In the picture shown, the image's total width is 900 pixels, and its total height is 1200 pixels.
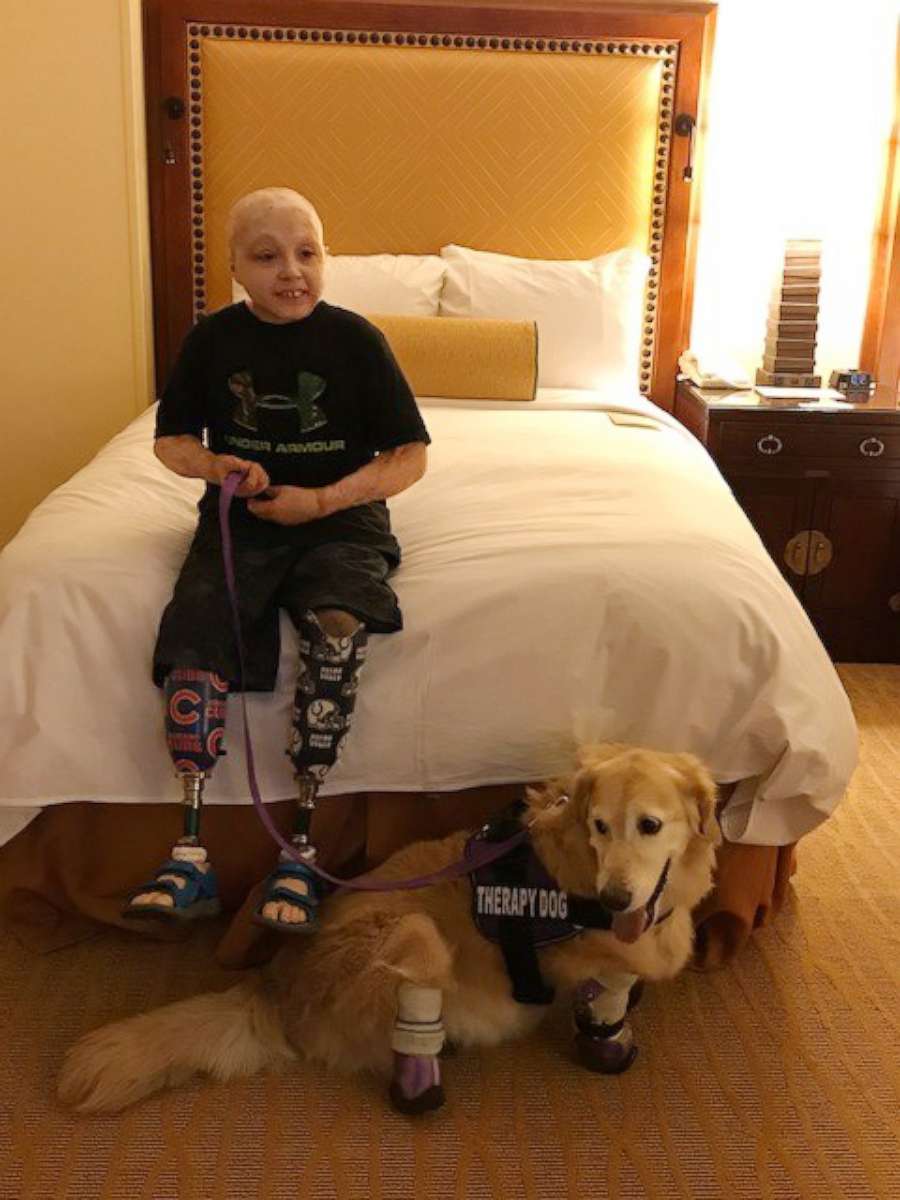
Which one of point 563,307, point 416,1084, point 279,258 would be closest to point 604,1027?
point 416,1084

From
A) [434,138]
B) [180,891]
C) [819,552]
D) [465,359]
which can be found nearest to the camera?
[180,891]

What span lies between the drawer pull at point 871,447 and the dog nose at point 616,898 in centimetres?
216

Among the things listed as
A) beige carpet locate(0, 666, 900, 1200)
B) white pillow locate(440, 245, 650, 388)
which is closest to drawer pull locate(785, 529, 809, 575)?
white pillow locate(440, 245, 650, 388)

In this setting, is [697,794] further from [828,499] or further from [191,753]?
[828,499]

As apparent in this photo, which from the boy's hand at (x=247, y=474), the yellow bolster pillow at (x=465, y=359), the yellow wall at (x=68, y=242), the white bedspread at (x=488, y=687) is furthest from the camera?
the yellow wall at (x=68, y=242)

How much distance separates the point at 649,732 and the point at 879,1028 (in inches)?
23.1

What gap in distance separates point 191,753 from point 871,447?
2.27 m

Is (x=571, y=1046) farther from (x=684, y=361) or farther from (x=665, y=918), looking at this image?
(x=684, y=361)

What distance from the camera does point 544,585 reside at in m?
1.93

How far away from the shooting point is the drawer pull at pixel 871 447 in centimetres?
336

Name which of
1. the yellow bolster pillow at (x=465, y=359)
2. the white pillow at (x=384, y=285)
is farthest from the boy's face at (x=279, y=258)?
the white pillow at (x=384, y=285)

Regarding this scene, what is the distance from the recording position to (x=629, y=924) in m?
1.62

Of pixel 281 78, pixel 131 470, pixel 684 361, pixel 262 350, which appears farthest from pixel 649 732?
pixel 281 78

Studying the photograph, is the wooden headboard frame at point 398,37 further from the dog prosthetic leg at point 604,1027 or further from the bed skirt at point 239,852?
the dog prosthetic leg at point 604,1027
